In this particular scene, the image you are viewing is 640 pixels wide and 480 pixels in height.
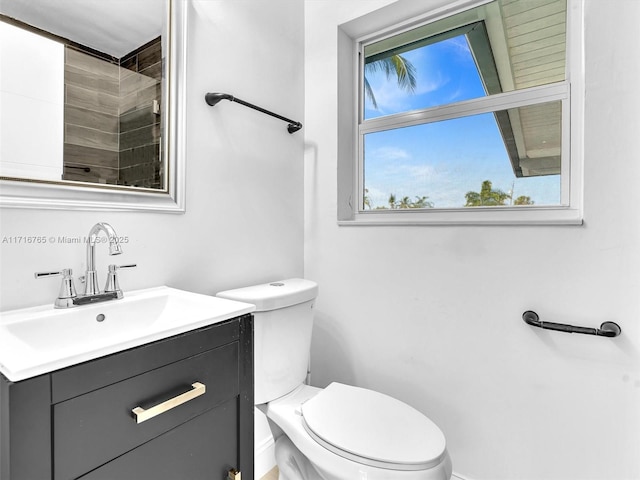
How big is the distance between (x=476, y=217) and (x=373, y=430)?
2.91 ft

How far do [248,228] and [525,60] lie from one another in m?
1.28

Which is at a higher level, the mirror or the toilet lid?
the mirror

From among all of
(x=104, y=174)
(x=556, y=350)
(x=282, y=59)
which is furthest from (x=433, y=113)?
(x=104, y=174)

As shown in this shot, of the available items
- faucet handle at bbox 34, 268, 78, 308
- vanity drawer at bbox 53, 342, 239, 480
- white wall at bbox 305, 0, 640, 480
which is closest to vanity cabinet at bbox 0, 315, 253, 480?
vanity drawer at bbox 53, 342, 239, 480

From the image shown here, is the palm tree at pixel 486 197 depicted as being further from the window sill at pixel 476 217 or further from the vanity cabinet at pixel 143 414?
the vanity cabinet at pixel 143 414

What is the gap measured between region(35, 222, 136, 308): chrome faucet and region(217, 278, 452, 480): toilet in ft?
1.17

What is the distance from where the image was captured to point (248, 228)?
1.45 meters

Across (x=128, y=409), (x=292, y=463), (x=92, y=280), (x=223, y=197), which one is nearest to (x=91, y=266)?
(x=92, y=280)

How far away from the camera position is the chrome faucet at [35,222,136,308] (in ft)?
2.81

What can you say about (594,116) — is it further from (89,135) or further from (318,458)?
(89,135)

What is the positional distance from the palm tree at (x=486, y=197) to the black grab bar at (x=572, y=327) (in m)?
0.45

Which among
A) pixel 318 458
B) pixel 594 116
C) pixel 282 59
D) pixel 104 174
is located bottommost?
pixel 318 458

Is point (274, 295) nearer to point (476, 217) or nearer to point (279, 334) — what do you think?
point (279, 334)

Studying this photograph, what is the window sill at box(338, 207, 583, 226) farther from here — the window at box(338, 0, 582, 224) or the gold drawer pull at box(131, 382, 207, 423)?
the gold drawer pull at box(131, 382, 207, 423)
